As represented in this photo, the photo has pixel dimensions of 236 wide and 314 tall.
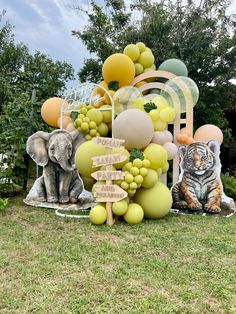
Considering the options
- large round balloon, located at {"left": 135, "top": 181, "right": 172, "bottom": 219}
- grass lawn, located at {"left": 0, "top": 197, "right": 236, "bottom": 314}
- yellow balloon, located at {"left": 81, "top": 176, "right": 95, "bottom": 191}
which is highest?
yellow balloon, located at {"left": 81, "top": 176, "right": 95, "bottom": 191}

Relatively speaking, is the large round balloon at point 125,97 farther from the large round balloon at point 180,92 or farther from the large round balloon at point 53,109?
the large round balloon at point 53,109

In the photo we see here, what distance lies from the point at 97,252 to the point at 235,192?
3.20 m

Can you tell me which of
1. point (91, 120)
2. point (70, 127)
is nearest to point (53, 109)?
point (70, 127)

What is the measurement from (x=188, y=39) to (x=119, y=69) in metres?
3.33

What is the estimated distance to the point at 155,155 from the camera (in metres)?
3.75

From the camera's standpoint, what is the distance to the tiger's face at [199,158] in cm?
425

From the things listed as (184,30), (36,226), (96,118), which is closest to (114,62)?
(96,118)

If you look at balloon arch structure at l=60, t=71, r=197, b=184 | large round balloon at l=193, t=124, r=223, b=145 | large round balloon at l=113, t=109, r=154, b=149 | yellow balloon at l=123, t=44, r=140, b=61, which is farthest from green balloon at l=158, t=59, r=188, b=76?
large round balloon at l=113, t=109, r=154, b=149

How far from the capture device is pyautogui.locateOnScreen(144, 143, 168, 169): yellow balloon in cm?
375

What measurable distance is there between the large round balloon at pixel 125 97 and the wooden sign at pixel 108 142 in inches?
34.6

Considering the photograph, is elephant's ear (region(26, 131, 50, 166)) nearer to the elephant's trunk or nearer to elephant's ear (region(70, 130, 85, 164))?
the elephant's trunk

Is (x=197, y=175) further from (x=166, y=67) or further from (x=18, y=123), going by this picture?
(x=18, y=123)

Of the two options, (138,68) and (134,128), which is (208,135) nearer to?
(134,128)

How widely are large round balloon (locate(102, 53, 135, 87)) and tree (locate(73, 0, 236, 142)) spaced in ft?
8.24
